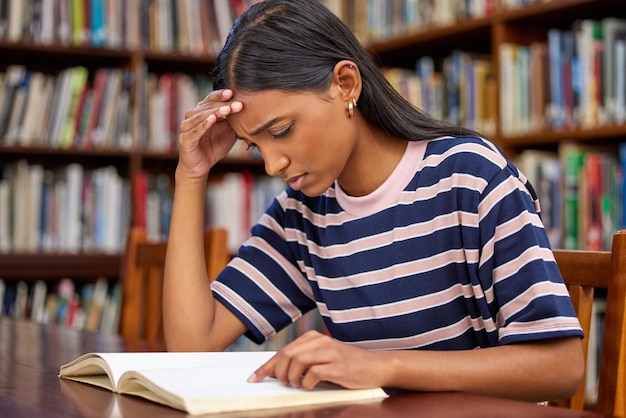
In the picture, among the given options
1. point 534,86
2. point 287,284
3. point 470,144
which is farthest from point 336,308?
point 534,86

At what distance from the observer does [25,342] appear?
149 cm

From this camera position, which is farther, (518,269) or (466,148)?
(466,148)

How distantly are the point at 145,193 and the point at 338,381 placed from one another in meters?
2.43

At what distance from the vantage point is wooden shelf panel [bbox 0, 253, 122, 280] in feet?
9.53

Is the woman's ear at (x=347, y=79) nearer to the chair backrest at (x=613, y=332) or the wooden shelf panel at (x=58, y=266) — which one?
the chair backrest at (x=613, y=332)

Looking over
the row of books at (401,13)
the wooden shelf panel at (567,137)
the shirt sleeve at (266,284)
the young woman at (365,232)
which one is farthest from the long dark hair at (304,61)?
the row of books at (401,13)

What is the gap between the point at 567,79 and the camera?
2393mm

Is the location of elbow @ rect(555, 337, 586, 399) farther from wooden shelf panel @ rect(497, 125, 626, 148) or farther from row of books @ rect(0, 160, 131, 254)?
row of books @ rect(0, 160, 131, 254)

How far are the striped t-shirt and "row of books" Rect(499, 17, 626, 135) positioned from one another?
1.20m

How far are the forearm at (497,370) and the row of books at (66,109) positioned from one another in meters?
2.37

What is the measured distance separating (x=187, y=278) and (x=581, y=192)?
133 centimetres

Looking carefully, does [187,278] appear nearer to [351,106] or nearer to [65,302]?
[351,106]

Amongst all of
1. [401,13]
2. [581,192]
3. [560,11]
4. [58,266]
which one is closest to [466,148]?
[581,192]

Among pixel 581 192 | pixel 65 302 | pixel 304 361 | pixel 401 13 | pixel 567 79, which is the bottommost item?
pixel 65 302
